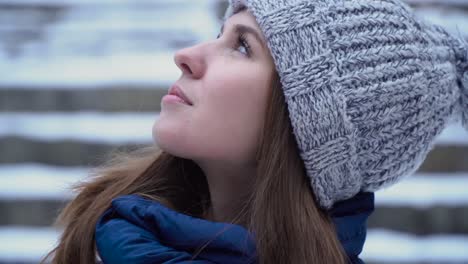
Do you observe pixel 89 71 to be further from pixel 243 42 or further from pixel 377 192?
pixel 243 42

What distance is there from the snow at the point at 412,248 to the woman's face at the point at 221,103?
2.33 metres

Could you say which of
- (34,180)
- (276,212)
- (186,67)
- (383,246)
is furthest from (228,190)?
(34,180)

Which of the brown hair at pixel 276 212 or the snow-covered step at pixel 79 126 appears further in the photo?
the snow-covered step at pixel 79 126

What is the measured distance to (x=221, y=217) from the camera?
1.67 metres

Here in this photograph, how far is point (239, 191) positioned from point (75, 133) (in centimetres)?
232

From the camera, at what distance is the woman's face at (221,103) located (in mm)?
1465

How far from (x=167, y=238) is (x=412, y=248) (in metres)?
2.60

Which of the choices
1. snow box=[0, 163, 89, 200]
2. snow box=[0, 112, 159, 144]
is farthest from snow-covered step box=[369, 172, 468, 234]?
snow box=[0, 163, 89, 200]

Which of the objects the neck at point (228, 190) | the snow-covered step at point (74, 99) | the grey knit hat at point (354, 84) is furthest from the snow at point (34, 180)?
the grey knit hat at point (354, 84)

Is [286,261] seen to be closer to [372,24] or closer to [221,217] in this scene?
[221,217]

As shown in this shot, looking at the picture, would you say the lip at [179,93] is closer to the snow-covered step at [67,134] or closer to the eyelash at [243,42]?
the eyelash at [243,42]

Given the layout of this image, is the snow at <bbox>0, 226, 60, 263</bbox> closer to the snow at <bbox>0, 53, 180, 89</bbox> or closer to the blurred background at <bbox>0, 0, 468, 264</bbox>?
the blurred background at <bbox>0, 0, 468, 264</bbox>

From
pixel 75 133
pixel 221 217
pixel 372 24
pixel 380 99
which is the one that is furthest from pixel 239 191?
A: pixel 75 133

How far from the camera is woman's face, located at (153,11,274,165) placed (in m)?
1.46
